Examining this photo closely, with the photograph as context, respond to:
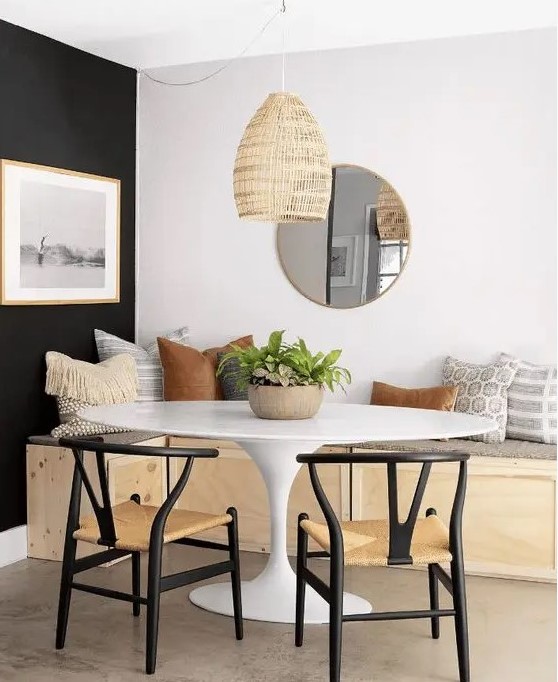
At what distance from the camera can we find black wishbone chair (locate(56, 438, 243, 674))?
3.42 metres

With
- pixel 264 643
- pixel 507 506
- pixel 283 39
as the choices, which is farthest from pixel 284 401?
pixel 283 39

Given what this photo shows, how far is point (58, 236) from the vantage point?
5.23 metres

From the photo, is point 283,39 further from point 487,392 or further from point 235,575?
point 235,575

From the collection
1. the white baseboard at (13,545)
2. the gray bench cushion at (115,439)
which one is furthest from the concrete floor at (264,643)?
the gray bench cushion at (115,439)

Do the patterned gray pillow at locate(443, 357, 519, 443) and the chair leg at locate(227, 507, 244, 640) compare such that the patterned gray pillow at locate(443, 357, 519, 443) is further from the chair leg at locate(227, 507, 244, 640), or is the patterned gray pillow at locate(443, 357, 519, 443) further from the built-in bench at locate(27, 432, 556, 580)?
the chair leg at locate(227, 507, 244, 640)

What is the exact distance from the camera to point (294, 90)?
555cm

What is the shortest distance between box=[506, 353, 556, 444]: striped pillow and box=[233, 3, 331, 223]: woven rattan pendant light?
1487 millimetres

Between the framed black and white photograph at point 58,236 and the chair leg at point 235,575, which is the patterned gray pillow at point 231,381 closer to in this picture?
the framed black and white photograph at point 58,236

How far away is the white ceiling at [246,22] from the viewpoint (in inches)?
180

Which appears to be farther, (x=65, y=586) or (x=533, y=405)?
(x=533, y=405)

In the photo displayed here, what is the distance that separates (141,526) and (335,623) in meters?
0.81

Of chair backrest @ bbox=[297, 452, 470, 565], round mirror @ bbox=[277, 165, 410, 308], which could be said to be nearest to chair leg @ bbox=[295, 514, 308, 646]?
chair backrest @ bbox=[297, 452, 470, 565]

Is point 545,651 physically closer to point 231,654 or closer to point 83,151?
point 231,654

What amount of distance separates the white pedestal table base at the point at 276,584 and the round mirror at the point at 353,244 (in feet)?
5.09
